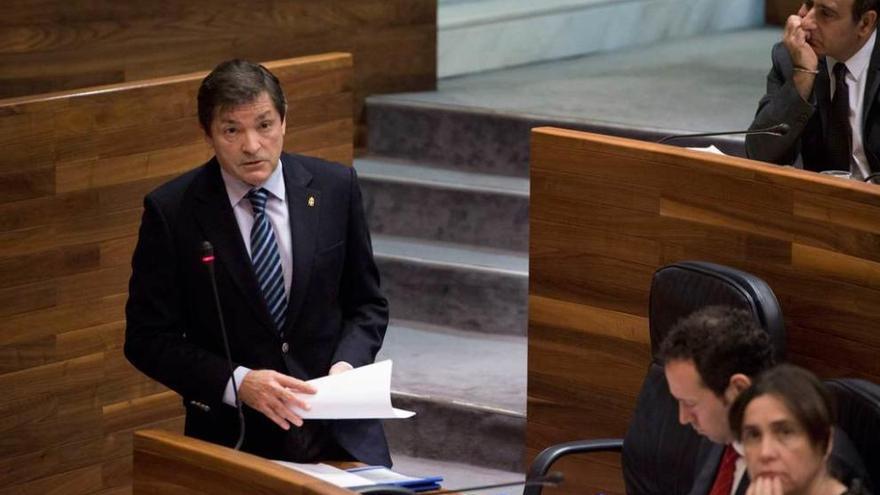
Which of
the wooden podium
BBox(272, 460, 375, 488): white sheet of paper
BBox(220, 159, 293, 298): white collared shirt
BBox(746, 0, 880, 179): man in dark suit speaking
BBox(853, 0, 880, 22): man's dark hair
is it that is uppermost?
BBox(853, 0, 880, 22): man's dark hair

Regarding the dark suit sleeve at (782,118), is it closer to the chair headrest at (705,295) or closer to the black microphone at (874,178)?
the black microphone at (874,178)

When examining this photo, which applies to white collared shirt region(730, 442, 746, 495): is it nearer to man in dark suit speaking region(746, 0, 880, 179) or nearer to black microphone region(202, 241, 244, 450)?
black microphone region(202, 241, 244, 450)

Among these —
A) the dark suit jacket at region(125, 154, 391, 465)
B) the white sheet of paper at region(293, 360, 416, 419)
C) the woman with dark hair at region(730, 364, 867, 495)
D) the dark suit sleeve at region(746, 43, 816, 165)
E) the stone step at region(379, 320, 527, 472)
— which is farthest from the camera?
the stone step at region(379, 320, 527, 472)

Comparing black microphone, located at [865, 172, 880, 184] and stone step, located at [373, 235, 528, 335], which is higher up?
black microphone, located at [865, 172, 880, 184]

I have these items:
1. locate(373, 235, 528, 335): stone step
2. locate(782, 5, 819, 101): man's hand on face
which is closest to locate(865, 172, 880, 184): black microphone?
locate(782, 5, 819, 101): man's hand on face

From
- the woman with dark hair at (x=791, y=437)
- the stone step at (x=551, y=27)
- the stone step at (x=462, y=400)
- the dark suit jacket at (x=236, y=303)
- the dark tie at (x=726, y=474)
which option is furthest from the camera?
the stone step at (x=551, y=27)

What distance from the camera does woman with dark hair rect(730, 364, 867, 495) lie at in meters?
2.27

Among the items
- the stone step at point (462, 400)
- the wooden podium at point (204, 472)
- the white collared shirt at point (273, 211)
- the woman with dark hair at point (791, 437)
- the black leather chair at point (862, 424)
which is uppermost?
the white collared shirt at point (273, 211)

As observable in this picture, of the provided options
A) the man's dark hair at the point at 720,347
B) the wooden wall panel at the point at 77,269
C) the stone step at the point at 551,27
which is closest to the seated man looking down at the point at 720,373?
the man's dark hair at the point at 720,347

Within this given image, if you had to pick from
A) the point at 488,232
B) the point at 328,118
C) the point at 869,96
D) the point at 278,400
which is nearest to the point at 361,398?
the point at 278,400

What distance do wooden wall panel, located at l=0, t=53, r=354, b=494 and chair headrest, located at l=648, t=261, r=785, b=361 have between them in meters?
1.48

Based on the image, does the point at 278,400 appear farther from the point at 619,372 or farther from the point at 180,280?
the point at 619,372

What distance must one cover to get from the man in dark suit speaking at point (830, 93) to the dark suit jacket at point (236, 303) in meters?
0.88

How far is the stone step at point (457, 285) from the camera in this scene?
180 inches
